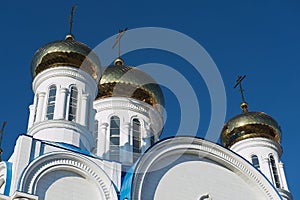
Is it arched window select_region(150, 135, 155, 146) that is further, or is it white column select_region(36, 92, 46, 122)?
arched window select_region(150, 135, 155, 146)

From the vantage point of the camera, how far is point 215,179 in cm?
1048

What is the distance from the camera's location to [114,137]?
13695 millimetres

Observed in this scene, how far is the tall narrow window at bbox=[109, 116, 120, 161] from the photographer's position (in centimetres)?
1315

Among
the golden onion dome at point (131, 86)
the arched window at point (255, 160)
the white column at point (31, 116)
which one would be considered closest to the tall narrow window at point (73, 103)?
the white column at point (31, 116)

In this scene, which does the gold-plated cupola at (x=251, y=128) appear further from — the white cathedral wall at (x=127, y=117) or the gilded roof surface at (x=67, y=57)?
the gilded roof surface at (x=67, y=57)

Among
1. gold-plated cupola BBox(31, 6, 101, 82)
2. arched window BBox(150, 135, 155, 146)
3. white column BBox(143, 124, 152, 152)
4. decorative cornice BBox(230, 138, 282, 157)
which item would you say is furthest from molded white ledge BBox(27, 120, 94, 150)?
decorative cornice BBox(230, 138, 282, 157)

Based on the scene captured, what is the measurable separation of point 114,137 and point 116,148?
0.47 m

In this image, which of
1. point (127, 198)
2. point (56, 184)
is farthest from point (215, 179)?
point (56, 184)

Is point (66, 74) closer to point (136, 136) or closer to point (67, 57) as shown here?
point (67, 57)

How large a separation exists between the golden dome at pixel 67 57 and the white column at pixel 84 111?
646mm

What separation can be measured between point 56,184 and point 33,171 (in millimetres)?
441

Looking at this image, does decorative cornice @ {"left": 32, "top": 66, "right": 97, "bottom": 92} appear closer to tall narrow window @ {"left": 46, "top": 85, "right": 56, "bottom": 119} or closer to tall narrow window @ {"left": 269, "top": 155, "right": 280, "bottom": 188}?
tall narrow window @ {"left": 46, "top": 85, "right": 56, "bottom": 119}

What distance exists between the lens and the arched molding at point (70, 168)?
29.4ft

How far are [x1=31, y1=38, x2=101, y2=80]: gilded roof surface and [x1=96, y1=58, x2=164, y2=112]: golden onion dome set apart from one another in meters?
1.85
